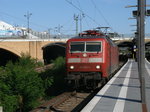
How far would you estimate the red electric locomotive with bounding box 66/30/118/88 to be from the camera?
1739 cm

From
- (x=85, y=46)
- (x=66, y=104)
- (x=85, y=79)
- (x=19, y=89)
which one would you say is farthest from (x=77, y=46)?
(x=19, y=89)

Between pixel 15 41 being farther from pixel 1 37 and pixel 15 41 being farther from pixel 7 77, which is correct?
pixel 7 77

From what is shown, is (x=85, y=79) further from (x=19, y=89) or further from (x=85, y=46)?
(x=19, y=89)

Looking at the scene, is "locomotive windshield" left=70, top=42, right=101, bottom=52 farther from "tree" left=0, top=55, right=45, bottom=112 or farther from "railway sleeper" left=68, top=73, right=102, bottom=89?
"tree" left=0, top=55, right=45, bottom=112

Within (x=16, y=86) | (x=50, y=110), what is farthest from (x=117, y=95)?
(x=16, y=86)

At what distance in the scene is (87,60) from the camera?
17.5 m

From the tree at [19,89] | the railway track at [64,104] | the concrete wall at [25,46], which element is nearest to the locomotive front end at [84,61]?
the railway track at [64,104]

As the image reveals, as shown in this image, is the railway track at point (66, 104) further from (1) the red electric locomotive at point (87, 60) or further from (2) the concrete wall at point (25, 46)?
(2) the concrete wall at point (25, 46)

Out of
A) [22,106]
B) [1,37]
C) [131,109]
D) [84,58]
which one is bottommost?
[22,106]

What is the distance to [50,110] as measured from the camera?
1414cm

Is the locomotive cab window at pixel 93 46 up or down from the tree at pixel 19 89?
up

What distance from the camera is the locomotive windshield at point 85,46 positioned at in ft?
58.0

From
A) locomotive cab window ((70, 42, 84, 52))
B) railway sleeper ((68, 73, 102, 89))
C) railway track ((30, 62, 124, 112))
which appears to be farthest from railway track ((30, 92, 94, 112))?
locomotive cab window ((70, 42, 84, 52))

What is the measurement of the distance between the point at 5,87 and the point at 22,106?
5.17ft
